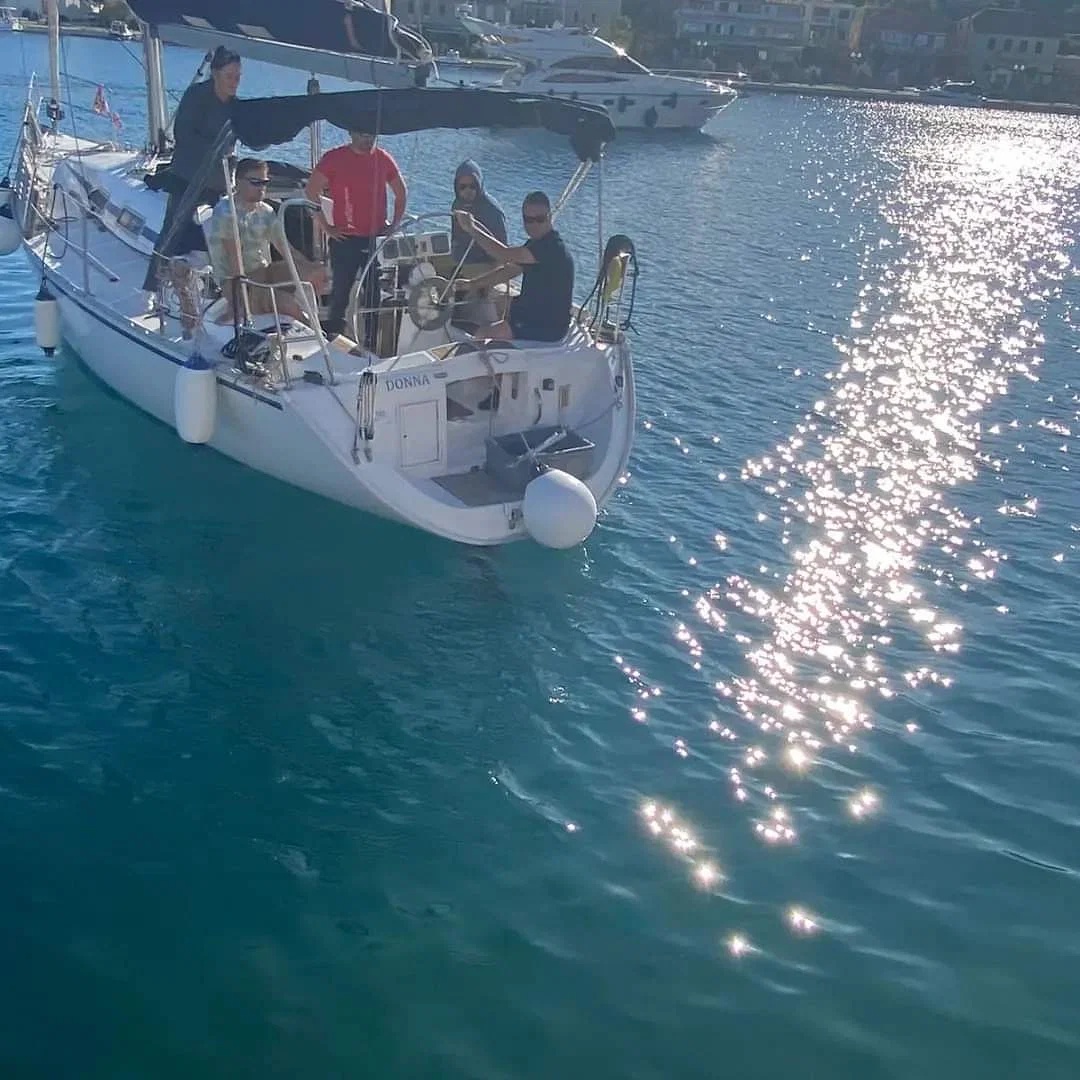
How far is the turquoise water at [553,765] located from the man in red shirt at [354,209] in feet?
6.06

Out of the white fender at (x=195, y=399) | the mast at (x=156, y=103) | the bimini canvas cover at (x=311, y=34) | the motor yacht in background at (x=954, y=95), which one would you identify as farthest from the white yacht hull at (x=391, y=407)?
the motor yacht in background at (x=954, y=95)

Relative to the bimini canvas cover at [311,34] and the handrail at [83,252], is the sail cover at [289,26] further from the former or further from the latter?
the handrail at [83,252]

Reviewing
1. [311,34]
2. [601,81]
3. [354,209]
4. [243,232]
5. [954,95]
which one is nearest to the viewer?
[243,232]

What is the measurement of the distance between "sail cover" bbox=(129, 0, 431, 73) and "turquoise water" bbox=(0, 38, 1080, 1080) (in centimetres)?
397

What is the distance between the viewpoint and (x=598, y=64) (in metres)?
50.0

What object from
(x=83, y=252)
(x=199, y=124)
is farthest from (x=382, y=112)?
(x=83, y=252)

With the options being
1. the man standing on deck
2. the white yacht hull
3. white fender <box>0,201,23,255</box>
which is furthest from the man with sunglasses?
white fender <box>0,201,23,255</box>

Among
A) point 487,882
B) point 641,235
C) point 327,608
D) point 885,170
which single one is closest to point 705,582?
point 327,608

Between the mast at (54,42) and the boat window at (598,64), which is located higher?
the boat window at (598,64)

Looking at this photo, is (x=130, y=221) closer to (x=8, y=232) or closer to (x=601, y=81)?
(x=8, y=232)

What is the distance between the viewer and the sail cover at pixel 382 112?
8867 millimetres

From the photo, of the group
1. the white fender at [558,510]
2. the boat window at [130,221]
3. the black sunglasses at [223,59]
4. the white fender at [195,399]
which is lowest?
the white fender at [558,510]

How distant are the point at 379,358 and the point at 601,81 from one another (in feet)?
145

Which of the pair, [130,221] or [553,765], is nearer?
[553,765]
